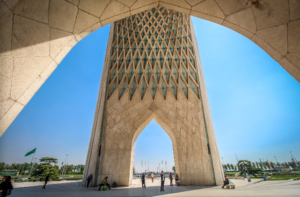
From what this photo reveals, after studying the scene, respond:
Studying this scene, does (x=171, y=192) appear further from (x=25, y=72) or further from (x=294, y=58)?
(x=25, y=72)

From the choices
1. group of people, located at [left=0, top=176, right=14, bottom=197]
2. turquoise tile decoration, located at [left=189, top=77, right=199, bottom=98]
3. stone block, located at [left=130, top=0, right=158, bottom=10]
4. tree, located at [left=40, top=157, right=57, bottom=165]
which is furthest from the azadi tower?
tree, located at [left=40, top=157, right=57, bottom=165]

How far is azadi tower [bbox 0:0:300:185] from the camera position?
254cm

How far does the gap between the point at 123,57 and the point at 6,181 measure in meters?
15.0

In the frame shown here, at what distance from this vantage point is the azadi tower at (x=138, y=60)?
2.54m

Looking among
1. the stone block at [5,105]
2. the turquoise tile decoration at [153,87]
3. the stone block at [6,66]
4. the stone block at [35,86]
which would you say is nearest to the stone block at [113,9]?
the stone block at [35,86]

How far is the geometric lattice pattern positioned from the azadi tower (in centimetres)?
13

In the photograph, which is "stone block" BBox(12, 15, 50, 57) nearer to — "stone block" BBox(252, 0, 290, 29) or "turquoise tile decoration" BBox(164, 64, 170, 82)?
"stone block" BBox(252, 0, 290, 29)

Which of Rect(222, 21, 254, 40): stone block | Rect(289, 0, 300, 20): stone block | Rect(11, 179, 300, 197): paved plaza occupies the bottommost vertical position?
Rect(11, 179, 300, 197): paved plaza

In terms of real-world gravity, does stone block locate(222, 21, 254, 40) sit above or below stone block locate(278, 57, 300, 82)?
above

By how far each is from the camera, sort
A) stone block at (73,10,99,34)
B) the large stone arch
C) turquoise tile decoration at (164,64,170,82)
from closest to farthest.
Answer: the large stone arch < stone block at (73,10,99,34) < turquoise tile decoration at (164,64,170,82)

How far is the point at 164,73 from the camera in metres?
16.7

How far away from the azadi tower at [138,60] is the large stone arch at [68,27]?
2 centimetres

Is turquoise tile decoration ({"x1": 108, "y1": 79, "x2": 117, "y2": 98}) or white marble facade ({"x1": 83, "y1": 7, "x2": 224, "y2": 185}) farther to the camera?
turquoise tile decoration ({"x1": 108, "y1": 79, "x2": 117, "y2": 98})

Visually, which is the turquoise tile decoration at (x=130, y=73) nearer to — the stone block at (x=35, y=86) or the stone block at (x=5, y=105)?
the stone block at (x=35, y=86)
